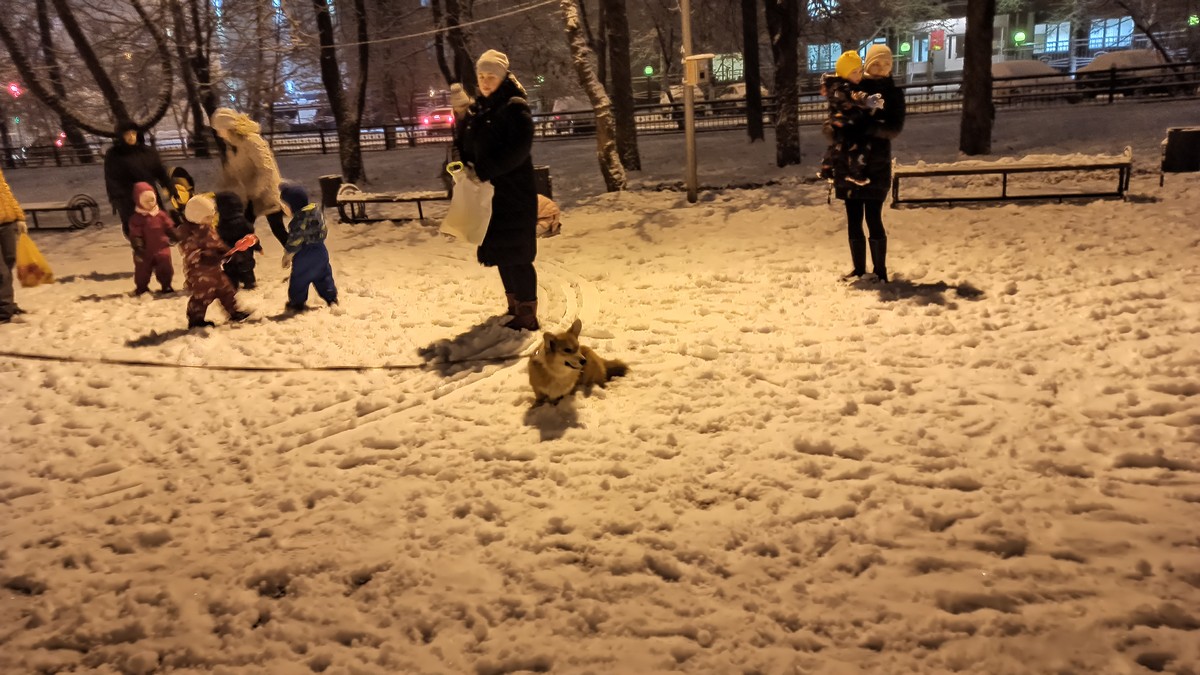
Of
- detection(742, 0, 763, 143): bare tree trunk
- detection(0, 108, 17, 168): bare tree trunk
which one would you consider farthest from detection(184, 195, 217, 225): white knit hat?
detection(0, 108, 17, 168): bare tree trunk

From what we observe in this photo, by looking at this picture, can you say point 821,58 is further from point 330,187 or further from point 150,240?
point 150,240

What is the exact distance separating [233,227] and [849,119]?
605 cm

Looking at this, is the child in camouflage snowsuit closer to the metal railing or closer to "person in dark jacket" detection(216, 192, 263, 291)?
"person in dark jacket" detection(216, 192, 263, 291)

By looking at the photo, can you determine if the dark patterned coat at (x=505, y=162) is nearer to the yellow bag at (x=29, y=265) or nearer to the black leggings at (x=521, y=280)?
the black leggings at (x=521, y=280)

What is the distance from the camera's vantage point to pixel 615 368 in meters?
5.50

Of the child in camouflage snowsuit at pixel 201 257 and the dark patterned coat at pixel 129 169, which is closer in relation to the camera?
the child in camouflage snowsuit at pixel 201 257

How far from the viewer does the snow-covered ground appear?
3039mm

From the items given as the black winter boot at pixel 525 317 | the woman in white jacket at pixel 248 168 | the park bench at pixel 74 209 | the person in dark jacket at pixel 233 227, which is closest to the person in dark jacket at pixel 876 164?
the black winter boot at pixel 525 317

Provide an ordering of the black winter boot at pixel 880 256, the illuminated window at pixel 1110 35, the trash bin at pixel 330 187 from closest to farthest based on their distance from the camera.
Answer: the black winter boot at pixel 880 256
the trash bin at pixel 330 187
the illuminated window at pixel 1110 35

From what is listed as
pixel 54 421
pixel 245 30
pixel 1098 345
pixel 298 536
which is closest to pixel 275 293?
pixel 54 421

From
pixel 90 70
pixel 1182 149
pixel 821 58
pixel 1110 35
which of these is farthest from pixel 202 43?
pixel 1110 35

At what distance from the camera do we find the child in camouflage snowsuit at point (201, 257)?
6.69m

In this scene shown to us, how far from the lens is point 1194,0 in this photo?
100 ft

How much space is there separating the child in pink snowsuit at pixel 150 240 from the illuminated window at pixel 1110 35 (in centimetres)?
5073
